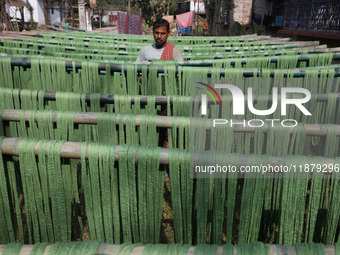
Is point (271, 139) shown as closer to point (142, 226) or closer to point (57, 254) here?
point (142, 226)

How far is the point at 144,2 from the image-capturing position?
107ft

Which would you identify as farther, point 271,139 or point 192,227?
point 271,139

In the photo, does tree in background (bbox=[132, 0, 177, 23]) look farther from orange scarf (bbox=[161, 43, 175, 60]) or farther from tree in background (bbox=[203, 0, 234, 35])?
orange scarf (bbox=[161, 43, 175, 60])

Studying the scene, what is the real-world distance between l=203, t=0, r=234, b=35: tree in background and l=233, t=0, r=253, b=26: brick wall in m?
0.36

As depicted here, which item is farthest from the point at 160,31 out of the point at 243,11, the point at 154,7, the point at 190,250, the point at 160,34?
the point at 154,7

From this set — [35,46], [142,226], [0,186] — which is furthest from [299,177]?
[35,46]

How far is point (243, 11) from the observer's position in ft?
56.6

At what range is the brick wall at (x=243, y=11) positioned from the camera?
17203 mm

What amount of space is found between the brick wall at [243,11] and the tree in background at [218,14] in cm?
36

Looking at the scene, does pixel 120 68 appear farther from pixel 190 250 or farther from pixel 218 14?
pixel 218 14

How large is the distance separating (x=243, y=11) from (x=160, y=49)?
605 inches

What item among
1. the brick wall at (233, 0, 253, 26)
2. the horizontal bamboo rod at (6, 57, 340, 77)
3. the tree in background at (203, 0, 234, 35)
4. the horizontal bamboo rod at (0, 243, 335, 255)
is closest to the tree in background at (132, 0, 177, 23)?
the tree in background at (203, 0, 234, 35)

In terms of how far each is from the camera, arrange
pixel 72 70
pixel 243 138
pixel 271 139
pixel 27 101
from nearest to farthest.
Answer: pixel 271 139, pixel 243 138, pixel 27 101, pixel 72 70

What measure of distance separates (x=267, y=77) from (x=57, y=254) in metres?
2.44
